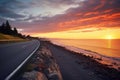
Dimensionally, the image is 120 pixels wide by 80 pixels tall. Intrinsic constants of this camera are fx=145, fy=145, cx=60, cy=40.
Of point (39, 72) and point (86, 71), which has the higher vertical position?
point (39, 72)

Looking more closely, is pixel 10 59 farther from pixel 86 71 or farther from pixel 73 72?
pixel 86 71

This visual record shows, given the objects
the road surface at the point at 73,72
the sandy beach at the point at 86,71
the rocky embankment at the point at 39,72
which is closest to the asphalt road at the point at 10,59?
the rocky embankment at the point at 39,72

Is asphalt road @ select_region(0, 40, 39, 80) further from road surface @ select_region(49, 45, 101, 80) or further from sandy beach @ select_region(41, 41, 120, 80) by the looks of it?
sandy beach @ select_region(41, 41, 120, 80)

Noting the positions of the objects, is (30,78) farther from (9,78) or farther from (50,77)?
(50,77)

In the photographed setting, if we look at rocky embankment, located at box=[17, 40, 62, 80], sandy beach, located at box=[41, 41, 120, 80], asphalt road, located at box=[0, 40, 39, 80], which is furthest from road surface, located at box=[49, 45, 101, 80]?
asphalt road, located at box=[0, 40, 39, 80]

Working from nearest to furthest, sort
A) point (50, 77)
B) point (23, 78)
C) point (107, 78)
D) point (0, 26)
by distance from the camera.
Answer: point (23, 78) < point (50, 77) < point (107, 78) < point (0, 26)

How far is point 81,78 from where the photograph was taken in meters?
15.0

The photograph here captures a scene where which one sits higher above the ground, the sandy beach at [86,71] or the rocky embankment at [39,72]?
the rocky embankment at [39,72]

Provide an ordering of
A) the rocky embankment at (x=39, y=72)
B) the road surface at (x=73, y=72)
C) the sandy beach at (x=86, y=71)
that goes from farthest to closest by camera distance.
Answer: the sandy beach at (x=86, y=71) < the road surface at (x=73, y=72) < the rocky embankment at (x=39, y=72)

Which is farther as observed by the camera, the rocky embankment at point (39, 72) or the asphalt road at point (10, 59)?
the asphalt road at point (10, 59)

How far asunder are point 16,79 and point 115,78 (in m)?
14.5

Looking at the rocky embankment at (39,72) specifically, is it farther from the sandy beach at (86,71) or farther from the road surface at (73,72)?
the sandy beach at (86,71)

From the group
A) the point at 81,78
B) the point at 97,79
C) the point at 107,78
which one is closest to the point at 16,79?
the point at 81,78

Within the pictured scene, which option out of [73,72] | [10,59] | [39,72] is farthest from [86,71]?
[39,72]
